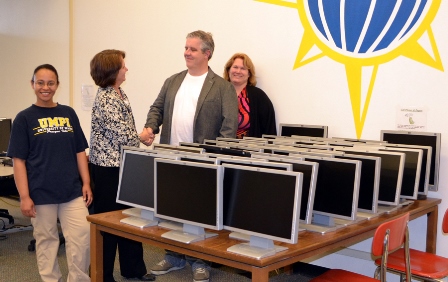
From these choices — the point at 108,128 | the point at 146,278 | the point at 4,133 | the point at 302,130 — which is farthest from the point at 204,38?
the point at 4,133

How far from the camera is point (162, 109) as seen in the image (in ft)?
13.4

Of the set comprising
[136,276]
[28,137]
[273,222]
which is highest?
[28,137]

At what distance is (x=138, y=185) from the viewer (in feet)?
8.98

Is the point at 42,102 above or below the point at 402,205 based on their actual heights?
above

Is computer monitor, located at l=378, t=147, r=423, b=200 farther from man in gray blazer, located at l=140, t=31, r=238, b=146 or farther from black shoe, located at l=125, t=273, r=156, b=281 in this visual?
black shoe, located at l=125, t=273, r=156, b=281

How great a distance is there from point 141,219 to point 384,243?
1177mm

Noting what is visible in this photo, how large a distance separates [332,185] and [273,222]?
1.78 ft

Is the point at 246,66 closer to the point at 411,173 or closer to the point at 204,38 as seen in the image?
the point at 204,38

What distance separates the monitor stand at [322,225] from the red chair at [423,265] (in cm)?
63

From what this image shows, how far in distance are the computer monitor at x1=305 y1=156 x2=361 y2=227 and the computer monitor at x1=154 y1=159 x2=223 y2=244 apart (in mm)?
527

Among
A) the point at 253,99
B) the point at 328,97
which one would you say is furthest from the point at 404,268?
the point at 253,99

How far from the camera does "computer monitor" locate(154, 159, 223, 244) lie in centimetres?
232

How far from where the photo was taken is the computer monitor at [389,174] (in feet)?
9.27

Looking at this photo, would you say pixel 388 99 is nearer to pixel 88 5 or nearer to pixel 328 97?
pixel 328 97
